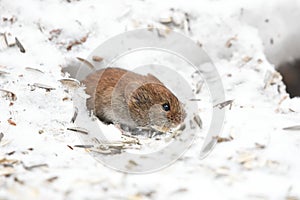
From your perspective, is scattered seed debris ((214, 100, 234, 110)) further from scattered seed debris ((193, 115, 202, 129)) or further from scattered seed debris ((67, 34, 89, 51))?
scattered seed debris ((67, 34, 89, 51))

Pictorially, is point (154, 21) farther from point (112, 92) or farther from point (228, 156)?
point (228, 156)

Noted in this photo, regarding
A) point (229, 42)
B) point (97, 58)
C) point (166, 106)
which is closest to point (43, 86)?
point (97, 58)

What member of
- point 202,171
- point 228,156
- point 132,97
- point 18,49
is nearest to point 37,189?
point 202,171

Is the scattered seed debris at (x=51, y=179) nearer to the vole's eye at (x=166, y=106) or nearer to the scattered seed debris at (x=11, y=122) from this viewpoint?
the scattered seed debris at (x=11, y=122)

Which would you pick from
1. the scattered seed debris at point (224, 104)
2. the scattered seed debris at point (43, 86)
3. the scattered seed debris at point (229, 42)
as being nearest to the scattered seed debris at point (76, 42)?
the scattered seed debris at point (43, 86)

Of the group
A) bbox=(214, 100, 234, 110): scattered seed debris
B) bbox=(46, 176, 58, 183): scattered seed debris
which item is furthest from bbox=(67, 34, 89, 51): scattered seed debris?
bbox=(46, 176, 58, 183): scattered seed debris

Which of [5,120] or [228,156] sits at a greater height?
[5,120]
